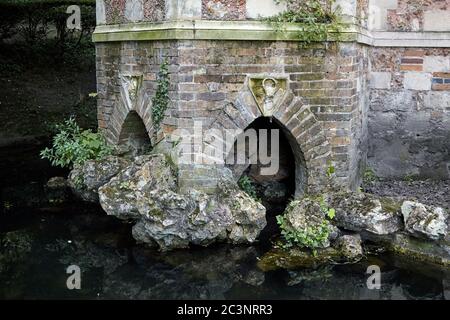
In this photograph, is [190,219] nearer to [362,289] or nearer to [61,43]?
[362,289]

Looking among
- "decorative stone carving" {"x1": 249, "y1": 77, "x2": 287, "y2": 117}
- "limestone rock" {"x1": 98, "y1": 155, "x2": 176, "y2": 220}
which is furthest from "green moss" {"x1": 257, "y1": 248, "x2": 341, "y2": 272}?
"decorative stone carving" {"x1": 249, "y1": 77, "x2": 287, "y2": 117}

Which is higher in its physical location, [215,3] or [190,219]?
[215,3]

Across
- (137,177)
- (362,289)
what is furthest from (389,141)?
(137,177)

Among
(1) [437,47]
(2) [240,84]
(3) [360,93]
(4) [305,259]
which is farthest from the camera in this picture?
(1) [437,47]

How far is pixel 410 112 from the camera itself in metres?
7.93

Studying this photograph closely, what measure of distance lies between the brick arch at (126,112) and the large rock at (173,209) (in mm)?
672

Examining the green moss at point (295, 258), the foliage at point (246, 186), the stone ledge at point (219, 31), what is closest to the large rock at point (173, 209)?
the green moss at point (295, 258)

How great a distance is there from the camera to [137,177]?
242 inches

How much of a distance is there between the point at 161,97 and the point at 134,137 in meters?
1.55

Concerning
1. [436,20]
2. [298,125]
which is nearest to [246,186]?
[298,125]

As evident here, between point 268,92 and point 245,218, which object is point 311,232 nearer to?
point 245,218

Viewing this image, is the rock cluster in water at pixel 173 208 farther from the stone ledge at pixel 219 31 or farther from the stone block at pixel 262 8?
the stone block at pixel 262 8

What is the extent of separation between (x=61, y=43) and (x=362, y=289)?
12.4 m

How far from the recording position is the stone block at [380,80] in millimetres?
7926
